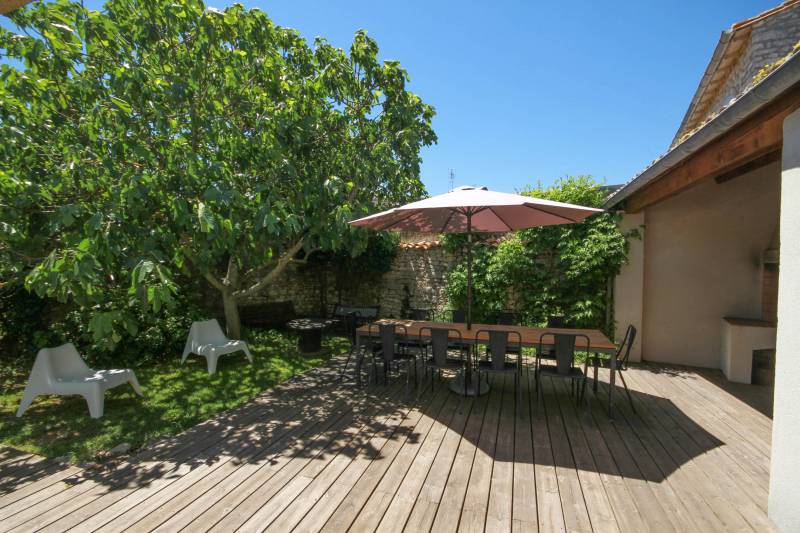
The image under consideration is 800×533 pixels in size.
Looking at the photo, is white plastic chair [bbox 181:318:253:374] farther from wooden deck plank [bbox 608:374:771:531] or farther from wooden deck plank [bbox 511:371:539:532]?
wooden deck plank [bbox 608:374:771:531]

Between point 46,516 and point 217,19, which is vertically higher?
point 217,19

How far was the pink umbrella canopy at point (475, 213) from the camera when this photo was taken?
11.8 feet

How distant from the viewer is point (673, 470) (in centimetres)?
286

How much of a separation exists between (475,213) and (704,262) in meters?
4.16

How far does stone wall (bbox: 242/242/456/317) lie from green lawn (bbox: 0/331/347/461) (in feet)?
10.9

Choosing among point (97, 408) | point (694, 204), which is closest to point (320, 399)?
point (97, 408)

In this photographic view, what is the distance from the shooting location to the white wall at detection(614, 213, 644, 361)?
6.01 m

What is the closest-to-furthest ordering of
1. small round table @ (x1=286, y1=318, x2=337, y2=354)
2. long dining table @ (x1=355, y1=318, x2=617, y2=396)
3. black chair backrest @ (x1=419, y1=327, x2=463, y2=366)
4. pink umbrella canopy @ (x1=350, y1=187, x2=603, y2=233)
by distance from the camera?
pink umbrella canopy @ (x1=350, y1=187, x2=603, y2=233), long dining table @ (x1=355, y1=318, x2=617, y2=396), black chair backrest @ (x1=419, y1=327, x2=463, y2=366), small round table @ (x1=286, y1=318, x2=337, y2=354)

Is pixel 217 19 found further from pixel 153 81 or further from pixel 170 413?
pixel 170 413

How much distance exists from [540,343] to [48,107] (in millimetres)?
6049

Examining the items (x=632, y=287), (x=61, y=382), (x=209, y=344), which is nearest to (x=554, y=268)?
(x=632, y=287)

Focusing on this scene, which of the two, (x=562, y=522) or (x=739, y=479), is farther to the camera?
(x=739, y=479)

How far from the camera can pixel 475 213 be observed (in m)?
4.84

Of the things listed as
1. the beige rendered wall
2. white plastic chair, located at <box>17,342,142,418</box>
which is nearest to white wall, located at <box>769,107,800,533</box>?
the beige rendered wall
